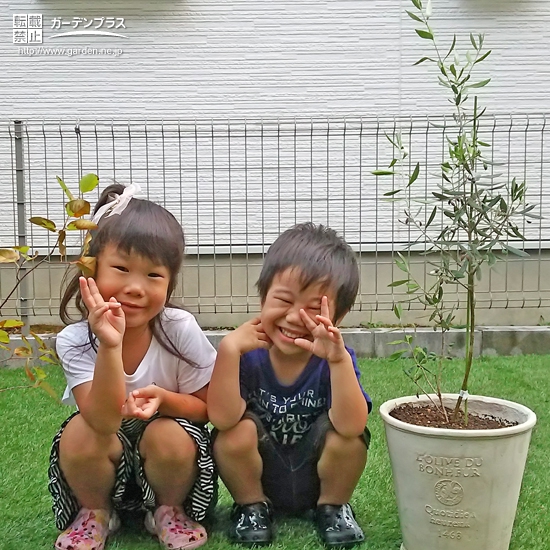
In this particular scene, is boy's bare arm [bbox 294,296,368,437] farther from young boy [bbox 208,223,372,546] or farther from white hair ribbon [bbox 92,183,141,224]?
white hair ribbon [bbox 92,183,141,224]

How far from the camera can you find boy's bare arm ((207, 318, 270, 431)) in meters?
1.68

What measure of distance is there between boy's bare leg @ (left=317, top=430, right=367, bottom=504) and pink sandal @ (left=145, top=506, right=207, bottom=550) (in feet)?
1.12

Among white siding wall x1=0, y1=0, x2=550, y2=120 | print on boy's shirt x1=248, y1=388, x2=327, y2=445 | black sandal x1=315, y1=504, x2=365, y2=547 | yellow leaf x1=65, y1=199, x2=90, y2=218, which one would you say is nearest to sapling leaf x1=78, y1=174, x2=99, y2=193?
yellow leaf x1=65, y1=199, x2=90, y2=218

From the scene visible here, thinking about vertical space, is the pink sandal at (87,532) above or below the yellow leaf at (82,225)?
below

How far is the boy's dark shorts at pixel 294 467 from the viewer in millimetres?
1808

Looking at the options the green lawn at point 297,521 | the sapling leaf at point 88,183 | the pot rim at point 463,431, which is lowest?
the green lawn at point 297,521

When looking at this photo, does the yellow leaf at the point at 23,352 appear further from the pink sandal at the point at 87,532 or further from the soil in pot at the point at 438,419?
the soil in pot at the point at 438,419

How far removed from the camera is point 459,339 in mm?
4285

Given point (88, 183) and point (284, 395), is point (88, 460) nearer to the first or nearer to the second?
point (284, 395)

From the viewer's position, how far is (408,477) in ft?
5.24

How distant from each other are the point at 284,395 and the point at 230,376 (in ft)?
0.65

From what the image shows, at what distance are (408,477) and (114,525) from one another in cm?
81

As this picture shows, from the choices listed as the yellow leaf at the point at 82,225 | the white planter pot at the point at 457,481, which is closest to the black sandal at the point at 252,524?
the white planter pot at the point at 457,481

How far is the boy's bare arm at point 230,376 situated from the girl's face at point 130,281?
0.69ft
